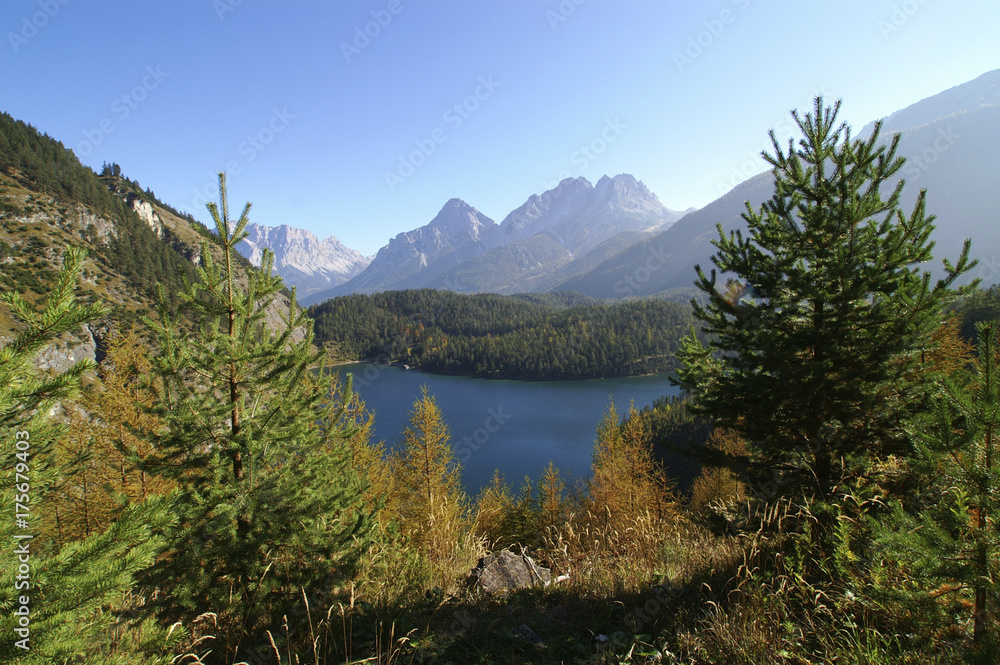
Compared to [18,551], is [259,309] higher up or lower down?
higher up

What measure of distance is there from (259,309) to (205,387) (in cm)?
101

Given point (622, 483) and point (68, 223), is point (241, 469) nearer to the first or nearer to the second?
point (622, 483)

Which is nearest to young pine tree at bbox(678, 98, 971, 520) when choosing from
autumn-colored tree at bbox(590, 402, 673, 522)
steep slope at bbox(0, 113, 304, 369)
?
autumn-colored tree at bbox(590, 402, 673, 522)

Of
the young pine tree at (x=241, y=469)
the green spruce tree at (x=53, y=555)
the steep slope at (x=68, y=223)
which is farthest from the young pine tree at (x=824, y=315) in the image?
the steep slope at (x=68, y=223)

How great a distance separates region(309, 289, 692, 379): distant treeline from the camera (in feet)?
347

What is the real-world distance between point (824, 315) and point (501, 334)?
13436 cm

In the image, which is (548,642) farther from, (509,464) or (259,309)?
(509,464)

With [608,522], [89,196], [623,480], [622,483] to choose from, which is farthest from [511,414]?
[89,196]

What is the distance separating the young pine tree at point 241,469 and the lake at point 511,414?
606 inches

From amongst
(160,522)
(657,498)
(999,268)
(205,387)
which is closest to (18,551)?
(160,522)

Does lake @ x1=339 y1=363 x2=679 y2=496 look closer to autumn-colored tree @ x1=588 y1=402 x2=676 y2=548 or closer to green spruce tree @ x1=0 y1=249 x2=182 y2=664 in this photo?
autumn-colored tree @ x1=588 y1=402 x2=676 y2=548

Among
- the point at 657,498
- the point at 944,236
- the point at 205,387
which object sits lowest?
the point at 657,498

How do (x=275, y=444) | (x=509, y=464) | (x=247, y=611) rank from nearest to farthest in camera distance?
(x=247, y=611) < (x=275, y=444) < (x=509, y=464)

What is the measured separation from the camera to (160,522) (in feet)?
6.02
